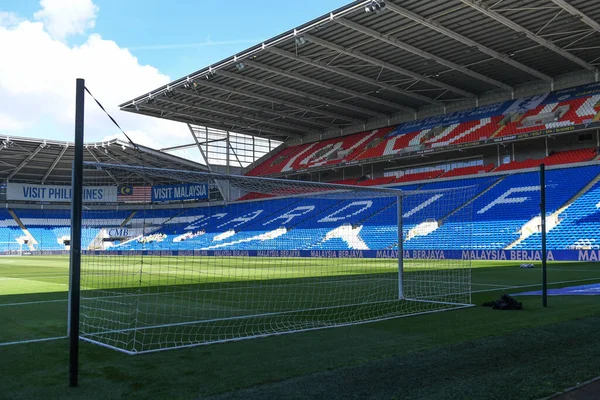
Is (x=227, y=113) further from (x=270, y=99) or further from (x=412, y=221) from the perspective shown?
(x=412, y=221)

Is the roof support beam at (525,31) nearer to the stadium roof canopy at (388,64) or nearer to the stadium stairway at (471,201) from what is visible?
the stadium roof canopy at (388,64)

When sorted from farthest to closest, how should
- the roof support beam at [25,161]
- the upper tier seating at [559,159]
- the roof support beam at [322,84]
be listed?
1. the roof support beam at [25,161]
2. the upper tier seating at [559,159]
3. the roof support beam at [322,84]

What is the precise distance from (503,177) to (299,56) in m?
14.0

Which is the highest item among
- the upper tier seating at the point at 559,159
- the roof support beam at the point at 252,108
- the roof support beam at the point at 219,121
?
the roof support beam at the point at 252,108

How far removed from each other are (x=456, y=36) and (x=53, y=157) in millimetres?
34381

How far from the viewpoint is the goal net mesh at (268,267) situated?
811 cm

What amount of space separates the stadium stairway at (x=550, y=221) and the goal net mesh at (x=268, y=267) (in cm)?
260

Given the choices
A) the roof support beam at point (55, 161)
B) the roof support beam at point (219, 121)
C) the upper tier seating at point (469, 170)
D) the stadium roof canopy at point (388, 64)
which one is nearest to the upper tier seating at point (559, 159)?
the upper tier seating at point (469, 170)

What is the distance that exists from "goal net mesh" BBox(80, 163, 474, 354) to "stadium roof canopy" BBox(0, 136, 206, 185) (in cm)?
328

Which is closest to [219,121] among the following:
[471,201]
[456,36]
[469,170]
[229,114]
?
[229,114]

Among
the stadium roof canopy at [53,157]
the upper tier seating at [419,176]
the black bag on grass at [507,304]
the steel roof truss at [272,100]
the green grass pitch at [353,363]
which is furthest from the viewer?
the stadium roof canopy at [53,157]

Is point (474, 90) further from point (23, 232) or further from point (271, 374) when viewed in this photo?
point (23, 232)

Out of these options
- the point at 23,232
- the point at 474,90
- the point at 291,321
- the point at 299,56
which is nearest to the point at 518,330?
the point at 291,321

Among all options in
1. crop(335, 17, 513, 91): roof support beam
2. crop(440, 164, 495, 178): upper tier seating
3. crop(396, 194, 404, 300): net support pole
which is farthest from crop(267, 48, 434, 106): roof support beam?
crop(396, 194, 404, 300): net support pole
